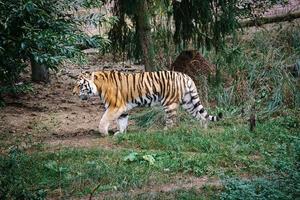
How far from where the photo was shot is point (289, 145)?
754 centimetres

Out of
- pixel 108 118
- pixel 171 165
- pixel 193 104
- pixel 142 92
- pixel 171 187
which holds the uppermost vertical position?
pixel 142 92

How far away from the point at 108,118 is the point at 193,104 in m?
1.56

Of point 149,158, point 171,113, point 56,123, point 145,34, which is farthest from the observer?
point 145,34

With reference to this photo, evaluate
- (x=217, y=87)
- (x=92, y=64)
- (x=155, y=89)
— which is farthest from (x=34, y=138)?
(x=92, y=64)

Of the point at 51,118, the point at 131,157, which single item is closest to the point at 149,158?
the point at 131,157

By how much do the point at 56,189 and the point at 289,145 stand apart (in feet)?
10.2

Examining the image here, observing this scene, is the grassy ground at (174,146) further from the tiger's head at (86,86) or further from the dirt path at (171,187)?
the tiger's head at (86,86)

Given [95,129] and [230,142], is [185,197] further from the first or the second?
[95,129]

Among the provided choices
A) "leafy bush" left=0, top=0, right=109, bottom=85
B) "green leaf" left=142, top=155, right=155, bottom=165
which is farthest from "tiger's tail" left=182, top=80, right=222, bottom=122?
"leafy bush" left=0, top=0, right=109, bottom=85

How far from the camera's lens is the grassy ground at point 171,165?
5.90m

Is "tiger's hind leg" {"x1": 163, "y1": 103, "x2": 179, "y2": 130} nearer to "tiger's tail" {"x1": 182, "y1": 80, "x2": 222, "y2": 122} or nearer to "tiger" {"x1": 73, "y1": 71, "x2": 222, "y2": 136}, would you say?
"tiger" {"x1": 73, "y1": 71, "x2": 222, "y2": 136}

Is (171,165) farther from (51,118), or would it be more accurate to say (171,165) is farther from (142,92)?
(51,118)

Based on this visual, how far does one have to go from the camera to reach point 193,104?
10.1 meters

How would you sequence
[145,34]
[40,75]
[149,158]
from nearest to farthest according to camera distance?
[149,158], [145,34], [40,75]
